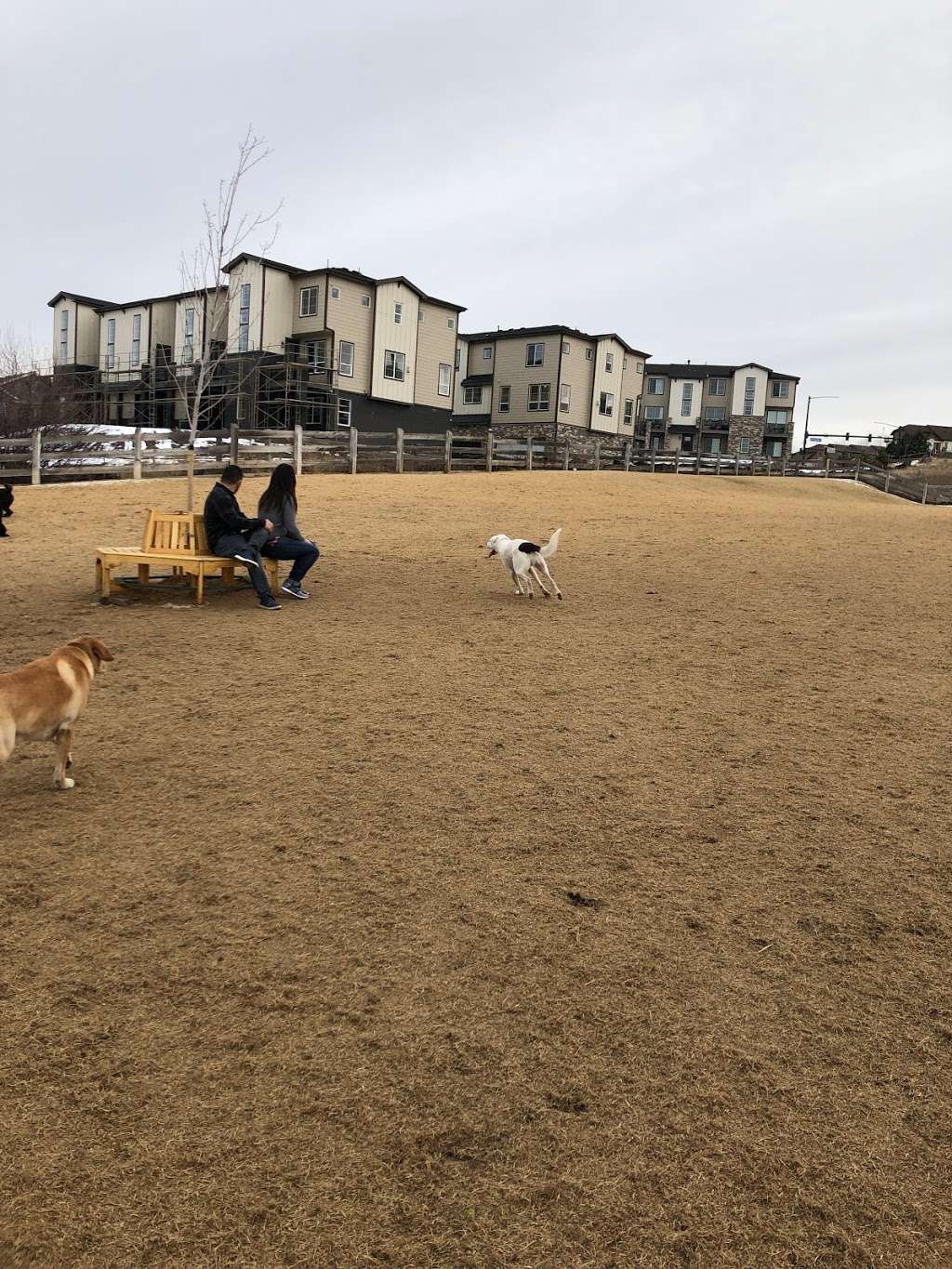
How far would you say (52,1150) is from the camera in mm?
2299

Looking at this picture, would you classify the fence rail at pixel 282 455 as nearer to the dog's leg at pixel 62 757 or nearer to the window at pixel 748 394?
the dog's leg at pixel 62 757

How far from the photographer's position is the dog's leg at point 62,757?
4.51 m

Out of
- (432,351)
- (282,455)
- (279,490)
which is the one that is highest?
(432,351)

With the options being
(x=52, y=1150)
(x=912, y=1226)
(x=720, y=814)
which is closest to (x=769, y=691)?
(x=720, y=814)

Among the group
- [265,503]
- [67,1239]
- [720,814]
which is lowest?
[67,1239]

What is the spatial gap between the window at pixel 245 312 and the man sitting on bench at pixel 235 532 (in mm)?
34749

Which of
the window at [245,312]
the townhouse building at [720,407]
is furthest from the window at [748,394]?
the window at [245,312]

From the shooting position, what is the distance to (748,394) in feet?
229

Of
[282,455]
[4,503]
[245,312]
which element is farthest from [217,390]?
[4,503]

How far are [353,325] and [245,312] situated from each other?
15.9 feet

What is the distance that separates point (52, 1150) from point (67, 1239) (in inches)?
11.4

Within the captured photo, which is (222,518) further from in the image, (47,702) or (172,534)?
(47,702)

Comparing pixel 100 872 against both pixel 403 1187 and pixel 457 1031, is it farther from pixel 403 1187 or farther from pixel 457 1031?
pixel 403 1187

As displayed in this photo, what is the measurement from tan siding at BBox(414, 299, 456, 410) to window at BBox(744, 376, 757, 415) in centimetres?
3125
